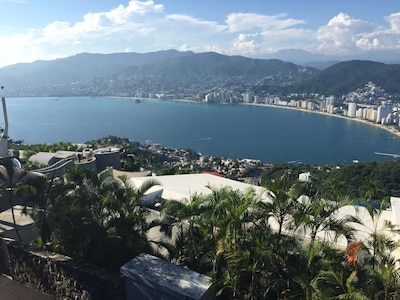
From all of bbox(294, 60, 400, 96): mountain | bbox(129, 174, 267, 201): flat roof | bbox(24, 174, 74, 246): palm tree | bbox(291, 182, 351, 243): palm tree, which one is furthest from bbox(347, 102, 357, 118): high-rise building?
bbox(24, 174, 74, 246): palm tree

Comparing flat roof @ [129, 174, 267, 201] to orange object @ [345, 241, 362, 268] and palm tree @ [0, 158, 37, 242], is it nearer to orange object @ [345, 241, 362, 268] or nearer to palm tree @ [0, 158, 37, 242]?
palm tree @ [0, 158, 37, 242]

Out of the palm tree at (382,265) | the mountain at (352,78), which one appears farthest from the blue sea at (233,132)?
the palm tree at (382,265)

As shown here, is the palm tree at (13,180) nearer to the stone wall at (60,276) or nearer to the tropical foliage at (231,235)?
the tropical foliage at (231,235)

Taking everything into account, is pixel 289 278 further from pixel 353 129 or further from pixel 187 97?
pixel 187 97

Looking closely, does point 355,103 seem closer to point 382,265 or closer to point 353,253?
point 353,253

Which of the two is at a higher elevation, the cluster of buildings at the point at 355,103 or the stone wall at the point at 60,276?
the stone wall at the point at 60,276

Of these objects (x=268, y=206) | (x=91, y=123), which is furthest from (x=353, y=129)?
(x=268, y=206)
